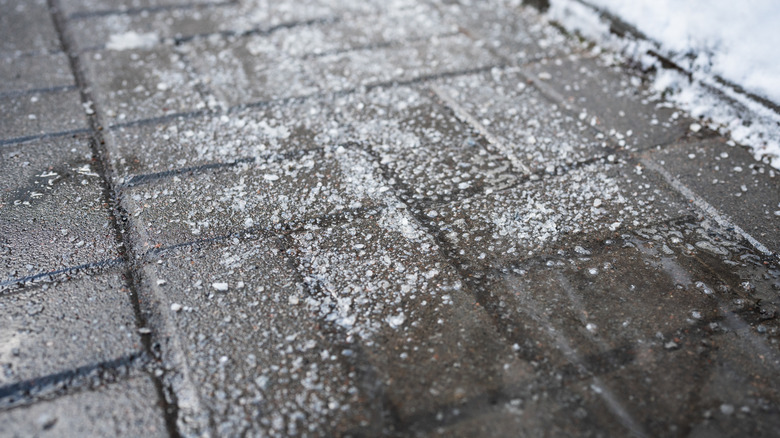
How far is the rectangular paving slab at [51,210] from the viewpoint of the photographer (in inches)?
54.9

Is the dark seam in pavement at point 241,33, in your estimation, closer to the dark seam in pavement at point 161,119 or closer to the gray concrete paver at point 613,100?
the dark seam in pavement at point 161,119

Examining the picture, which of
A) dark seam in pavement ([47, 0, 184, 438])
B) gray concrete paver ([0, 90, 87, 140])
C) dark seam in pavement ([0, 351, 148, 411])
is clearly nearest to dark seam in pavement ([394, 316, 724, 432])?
A: dark seam in pavement ([47, 0, 184, 438])

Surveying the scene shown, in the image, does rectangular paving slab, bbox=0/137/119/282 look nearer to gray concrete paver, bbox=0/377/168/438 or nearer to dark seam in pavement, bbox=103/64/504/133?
dark seam in pavement, bbox=103/64/504/133

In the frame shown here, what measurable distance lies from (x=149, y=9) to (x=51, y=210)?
→ 1465mm

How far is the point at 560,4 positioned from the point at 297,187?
162 cm

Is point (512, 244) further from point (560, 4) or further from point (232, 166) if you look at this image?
point (560, 4)

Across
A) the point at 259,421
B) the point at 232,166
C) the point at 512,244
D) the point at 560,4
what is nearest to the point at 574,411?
the point at 512,244

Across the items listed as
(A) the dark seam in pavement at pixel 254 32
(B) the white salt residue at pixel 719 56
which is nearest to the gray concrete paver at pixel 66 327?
(A) the dark seam in pavement at pixel 254 32

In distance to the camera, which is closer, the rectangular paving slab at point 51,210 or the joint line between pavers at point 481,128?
the rectangular paving slab at point 51,210

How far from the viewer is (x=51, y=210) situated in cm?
153

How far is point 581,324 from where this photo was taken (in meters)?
1.27

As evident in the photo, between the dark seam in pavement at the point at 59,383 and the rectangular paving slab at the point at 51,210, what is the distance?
0.33 m

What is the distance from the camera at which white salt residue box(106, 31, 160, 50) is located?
2.31 meters

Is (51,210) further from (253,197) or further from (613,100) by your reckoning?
(613,100)
